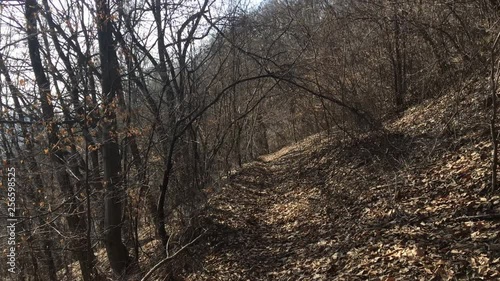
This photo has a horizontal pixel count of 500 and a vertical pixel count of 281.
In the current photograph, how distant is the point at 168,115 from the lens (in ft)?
28.3

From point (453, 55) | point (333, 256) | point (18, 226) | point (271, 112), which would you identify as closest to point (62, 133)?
point (18, 226)

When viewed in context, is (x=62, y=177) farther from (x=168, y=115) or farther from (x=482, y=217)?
(x=482, y=217)

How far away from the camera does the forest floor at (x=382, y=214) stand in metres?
4.70

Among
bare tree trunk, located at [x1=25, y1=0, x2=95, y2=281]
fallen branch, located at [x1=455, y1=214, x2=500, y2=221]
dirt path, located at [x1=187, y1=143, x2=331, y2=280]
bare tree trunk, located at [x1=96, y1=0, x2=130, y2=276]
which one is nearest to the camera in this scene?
fallen branch, located at [x1=455, y1=214, x2=500, y2=221]

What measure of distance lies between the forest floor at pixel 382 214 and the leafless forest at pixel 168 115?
83 mm

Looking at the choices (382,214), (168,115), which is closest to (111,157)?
(168,115)

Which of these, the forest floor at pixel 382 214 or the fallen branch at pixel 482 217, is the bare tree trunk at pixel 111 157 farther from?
the fallen branch at pixel 482 217

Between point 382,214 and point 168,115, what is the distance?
15.0 ft

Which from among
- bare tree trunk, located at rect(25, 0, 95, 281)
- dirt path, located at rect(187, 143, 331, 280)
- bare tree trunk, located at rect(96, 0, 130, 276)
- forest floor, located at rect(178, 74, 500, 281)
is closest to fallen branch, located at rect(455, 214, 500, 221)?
forest floor, located at rect(178, 74, 500, 281)

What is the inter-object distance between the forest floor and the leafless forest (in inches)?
3.3

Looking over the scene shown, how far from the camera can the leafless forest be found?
7125mm

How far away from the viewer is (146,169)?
7.82 m

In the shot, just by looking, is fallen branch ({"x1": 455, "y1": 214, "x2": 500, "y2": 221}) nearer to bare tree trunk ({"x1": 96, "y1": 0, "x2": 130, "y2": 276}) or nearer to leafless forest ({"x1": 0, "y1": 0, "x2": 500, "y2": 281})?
leafless forest ({"x1": 0, "y1": 0, "x2": 500, "y2": 281})

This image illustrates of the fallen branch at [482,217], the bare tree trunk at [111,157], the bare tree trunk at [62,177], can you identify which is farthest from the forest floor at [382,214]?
the bare tree trunk at [62,177]
